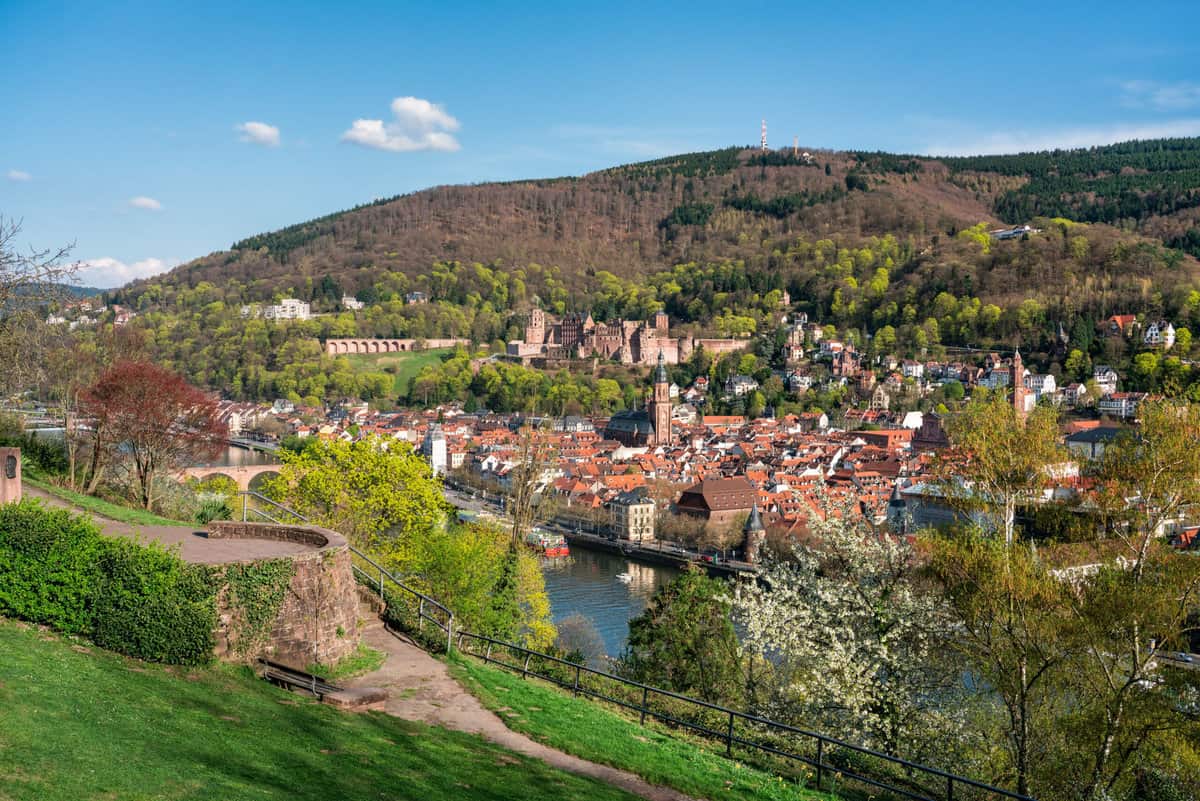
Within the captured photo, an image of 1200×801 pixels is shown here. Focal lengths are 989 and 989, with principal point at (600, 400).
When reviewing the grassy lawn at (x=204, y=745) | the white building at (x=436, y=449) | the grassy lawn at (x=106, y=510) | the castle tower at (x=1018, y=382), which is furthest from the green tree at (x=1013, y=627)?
the white building at (x=436, y=449)

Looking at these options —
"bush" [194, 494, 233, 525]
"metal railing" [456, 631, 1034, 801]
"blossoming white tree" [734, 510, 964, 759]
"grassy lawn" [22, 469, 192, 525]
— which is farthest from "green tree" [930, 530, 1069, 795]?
"bush" [194, 494, 233, 525]

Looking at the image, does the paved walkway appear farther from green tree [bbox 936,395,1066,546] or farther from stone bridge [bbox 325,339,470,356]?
stone bridge [bbox 325,339,470,356]

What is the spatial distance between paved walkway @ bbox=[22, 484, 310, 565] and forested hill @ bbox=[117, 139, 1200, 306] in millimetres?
108261

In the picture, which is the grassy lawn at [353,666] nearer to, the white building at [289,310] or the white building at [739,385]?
the white building at [739,385]

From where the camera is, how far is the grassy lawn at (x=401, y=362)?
91875 millimetres

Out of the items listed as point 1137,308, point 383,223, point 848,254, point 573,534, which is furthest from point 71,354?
point 383,223

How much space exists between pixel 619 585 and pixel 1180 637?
25.7 metres

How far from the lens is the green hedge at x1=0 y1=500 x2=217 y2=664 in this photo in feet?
23.6

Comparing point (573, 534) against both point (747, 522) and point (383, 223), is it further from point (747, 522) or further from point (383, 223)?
point (383, 223)

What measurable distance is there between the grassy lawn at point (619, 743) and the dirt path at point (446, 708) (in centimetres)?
10

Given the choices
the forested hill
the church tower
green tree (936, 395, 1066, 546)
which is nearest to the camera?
green tree (936, 395, 1066, 546)

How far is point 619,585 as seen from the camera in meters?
34.0

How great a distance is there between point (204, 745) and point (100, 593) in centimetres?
216

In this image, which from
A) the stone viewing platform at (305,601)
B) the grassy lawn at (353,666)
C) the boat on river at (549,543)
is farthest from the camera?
the boat on river at (549,543)
